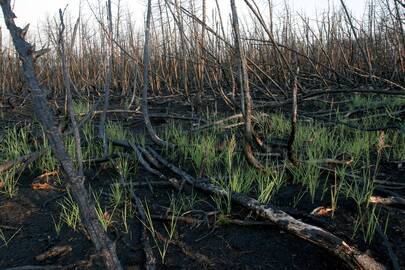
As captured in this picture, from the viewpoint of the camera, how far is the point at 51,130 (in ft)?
2.85

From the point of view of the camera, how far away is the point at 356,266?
45.1 inches

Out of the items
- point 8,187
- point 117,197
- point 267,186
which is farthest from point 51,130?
point 8,187

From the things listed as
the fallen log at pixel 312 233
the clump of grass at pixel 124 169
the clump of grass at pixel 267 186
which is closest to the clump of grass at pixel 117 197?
the clump of grass at pixel 124 169

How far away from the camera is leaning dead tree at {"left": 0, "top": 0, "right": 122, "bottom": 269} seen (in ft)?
2.73

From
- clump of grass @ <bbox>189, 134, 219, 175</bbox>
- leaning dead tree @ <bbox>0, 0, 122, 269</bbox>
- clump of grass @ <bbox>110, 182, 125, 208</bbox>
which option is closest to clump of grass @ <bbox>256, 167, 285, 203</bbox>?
clump of grass @ <bbox>189, 134, 219, 175</bbox>

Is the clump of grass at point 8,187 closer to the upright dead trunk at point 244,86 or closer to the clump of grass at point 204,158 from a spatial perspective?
the clump of grass at point 204,158

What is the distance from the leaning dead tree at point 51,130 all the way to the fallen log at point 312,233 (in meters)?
0.65

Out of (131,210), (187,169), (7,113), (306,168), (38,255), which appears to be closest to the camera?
(38,255)

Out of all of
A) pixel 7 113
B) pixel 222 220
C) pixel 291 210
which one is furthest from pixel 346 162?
pixel 7 113

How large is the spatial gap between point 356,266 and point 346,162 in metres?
0.91

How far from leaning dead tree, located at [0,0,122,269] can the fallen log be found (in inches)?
25.5

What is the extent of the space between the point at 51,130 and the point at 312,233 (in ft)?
2.90

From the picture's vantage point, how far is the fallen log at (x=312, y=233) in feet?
3.79

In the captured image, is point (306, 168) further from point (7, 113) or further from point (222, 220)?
point (7, 113)
